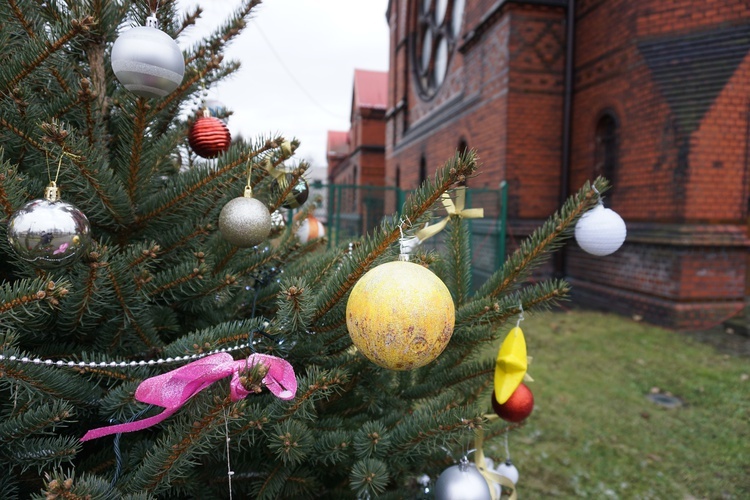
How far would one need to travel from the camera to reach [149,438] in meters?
1.15

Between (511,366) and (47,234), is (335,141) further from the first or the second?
(47,234)

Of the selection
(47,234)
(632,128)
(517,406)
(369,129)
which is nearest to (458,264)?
(517,406)

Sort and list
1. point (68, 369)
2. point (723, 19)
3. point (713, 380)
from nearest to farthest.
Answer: point (68, 369) < point (713, 380) < point (723, 19)

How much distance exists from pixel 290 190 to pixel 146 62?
1.35ft

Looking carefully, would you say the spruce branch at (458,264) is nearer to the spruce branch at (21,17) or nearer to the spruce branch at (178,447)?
the spruce branch at (178,447)

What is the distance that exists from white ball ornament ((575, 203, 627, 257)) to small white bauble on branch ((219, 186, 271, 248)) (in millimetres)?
839

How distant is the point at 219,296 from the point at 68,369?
400 mm

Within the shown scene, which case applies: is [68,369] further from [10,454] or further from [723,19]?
[723,19]

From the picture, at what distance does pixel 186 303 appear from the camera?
1.26 m

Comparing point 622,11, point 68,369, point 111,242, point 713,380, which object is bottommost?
point 713,380

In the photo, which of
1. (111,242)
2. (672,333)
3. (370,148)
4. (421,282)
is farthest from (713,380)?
(370,148)

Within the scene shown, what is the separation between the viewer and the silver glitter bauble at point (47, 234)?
2.63 feet

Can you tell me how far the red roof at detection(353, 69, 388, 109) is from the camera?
2077 cm

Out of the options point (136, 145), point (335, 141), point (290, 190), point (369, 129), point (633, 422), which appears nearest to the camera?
point (136, 145)
